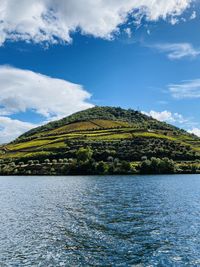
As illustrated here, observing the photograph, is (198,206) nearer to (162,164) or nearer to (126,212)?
(126,212)

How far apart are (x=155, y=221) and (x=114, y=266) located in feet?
73.7

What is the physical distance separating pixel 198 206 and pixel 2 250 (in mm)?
43248

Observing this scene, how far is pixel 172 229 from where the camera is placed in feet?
Answer: 161

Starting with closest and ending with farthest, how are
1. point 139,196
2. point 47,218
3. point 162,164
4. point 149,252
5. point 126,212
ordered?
1. point 149,252
2. point 47,218
3. point 126,212
4. point 139,196
5. point 162,164

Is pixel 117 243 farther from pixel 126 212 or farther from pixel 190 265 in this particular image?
pixel 126 212

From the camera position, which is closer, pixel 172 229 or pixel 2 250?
pixel 2 250

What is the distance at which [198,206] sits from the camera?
231 ft

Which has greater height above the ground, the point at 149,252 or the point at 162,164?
the point at 162,164

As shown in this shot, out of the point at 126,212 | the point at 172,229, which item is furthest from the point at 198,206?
the point at 172,229

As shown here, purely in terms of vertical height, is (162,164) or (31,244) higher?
(162,164)

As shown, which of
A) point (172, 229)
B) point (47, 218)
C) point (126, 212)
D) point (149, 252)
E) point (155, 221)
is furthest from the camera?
point (126, 212)

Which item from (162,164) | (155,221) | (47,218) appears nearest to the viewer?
(155,221)

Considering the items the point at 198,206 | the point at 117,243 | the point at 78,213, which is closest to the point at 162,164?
the point at 198,206

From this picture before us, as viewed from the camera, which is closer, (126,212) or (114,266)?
(114,266)
